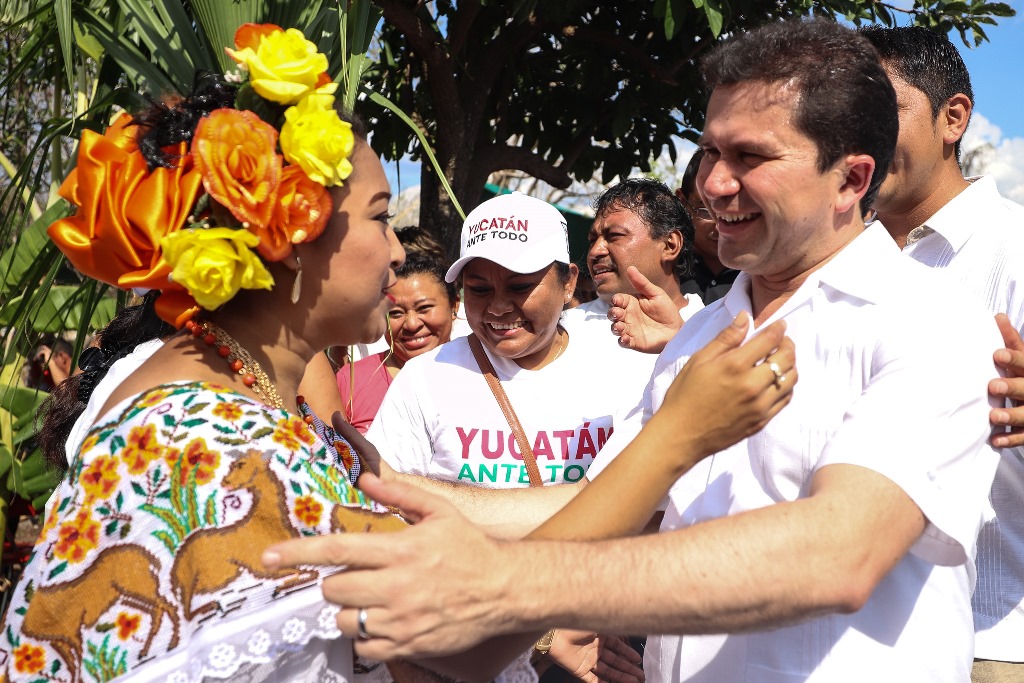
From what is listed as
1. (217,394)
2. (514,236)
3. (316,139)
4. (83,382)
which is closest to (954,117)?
(514,236)

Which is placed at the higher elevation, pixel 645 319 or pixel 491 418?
pixel 645 319

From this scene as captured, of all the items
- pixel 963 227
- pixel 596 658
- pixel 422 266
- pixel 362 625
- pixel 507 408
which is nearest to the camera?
pixel 362 625

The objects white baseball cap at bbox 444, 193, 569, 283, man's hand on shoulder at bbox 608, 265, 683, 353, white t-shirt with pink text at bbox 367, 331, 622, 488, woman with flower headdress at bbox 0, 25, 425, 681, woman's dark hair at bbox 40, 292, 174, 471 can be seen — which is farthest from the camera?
white baseball cap at bbox 444, 193, 569, 283

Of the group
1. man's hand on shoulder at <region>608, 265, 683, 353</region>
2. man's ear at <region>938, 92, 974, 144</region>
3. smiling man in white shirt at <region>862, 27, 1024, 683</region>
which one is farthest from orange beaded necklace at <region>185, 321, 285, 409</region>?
man's ear at <region>938, 92, 974, 144</region>

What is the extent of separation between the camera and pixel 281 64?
1950 millimetres

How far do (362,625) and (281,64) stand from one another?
1162 mm

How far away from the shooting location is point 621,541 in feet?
5.24

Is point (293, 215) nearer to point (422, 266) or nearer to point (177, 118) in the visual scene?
point (177, 118)

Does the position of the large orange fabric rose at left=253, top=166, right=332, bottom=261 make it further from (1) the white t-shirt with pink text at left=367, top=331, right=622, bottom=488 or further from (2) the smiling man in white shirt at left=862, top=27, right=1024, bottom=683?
(2) the smiling man in white shirt at left=862, top=27, right=1024, bottom=683

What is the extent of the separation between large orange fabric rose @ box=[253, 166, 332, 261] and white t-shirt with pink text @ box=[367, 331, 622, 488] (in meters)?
1.69

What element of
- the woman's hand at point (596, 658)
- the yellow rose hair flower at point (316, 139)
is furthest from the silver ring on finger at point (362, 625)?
the woman's hand at point (596, 658)

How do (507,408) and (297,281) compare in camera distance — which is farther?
(507,408)

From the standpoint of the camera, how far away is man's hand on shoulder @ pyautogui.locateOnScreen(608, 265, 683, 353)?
3.40 meters

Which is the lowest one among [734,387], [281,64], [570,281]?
Result: [570,281]
